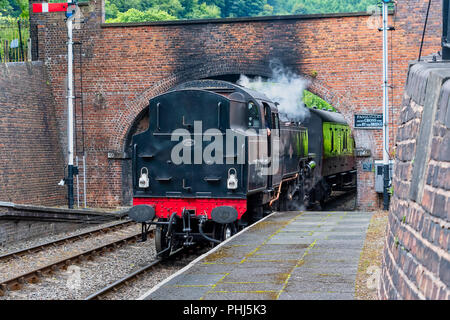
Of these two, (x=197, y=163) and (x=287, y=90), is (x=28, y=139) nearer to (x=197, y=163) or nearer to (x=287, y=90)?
(x=287, y=90)

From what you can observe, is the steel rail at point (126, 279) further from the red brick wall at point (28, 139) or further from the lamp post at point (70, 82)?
the red brick wall at point (28, 139)

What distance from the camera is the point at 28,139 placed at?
20.5 m

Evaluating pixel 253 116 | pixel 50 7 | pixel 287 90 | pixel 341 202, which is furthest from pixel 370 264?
pixel 341 202

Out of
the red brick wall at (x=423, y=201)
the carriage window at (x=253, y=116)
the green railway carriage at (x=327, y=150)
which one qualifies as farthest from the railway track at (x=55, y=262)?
the green railway carriage at (x=327, y=150)

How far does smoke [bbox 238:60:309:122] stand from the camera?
18.2 m

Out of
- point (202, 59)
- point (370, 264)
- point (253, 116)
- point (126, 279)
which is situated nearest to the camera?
point (370, 264)

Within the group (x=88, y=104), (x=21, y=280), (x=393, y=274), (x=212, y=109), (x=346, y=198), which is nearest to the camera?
(x=393, y=274)

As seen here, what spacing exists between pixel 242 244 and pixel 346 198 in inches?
676

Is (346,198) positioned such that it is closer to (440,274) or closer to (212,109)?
(212,109)

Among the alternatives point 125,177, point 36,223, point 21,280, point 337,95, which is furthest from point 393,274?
point 125,177

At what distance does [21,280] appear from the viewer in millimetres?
10062

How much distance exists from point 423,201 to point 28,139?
1853cm

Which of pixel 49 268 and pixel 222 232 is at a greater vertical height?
pixel 222 232

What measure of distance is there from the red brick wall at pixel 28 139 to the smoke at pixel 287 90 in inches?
270
